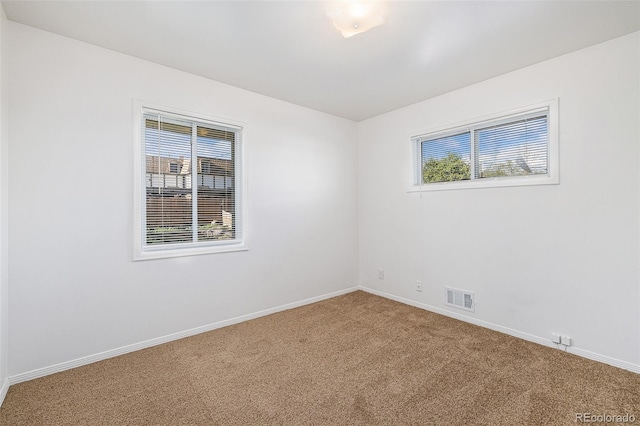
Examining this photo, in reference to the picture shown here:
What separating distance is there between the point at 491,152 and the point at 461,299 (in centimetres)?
164

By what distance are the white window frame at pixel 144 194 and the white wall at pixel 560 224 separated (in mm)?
2095

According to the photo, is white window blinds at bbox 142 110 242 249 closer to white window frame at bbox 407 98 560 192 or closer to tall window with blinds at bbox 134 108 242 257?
tall window with blinds at bbox 134 108 242 257

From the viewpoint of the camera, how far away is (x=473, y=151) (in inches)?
130

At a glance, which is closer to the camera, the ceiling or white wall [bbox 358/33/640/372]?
the ceiling

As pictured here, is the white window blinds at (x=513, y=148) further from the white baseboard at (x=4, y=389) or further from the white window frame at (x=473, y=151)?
the white baseboard at (x=4, y=389)

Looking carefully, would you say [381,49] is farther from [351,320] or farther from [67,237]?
[67,237]

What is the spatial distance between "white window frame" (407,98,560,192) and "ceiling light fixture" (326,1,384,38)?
173cm

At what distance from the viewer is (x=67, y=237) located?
2.33 metres

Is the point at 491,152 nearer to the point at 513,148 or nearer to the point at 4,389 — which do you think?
the point at 513,148

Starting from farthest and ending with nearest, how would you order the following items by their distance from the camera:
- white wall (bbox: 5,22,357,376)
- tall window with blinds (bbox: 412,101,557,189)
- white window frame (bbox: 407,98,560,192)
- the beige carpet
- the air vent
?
the air vent, tall window with blinds (bbox: 412,101,557,189), white window frame (bbox: 407,98,560,192), white wall (bbox: 5,22,357,376), the beige carpet

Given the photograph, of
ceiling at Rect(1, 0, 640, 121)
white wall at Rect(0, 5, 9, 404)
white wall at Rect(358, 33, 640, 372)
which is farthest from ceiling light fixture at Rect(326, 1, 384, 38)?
white wall at Rect(0, 5, 9, 404)

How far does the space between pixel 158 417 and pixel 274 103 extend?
3.16 meters

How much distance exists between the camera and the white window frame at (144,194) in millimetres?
2625

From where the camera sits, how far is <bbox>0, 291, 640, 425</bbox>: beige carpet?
70.5 inches
